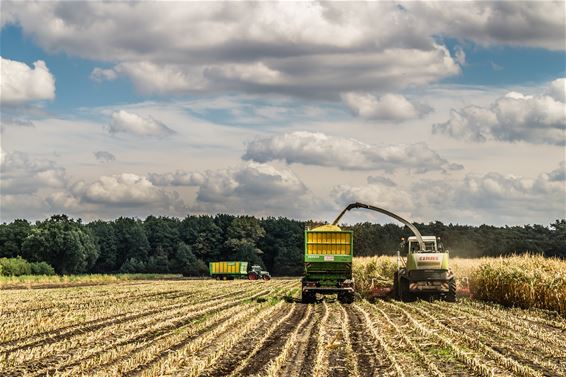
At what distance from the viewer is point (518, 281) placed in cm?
3216

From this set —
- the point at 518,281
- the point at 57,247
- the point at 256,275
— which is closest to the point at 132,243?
the point at 57,247

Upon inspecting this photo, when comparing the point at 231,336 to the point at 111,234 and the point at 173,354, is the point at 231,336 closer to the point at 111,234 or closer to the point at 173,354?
the point at 173,354

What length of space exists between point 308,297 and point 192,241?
Result: 12034 centimetres

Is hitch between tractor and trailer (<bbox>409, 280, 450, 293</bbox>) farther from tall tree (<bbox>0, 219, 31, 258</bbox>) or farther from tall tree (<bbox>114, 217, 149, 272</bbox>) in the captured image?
tall tree (<bbox>114, 217, 149, 272</bbox>)

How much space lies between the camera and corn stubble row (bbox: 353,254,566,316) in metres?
29.7

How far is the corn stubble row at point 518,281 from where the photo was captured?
2967cm

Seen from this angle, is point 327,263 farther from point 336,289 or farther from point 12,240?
point 12,240

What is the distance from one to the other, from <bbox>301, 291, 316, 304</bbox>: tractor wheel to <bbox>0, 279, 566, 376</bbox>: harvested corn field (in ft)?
11.4

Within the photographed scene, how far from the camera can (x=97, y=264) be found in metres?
151

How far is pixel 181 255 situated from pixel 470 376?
128 metres

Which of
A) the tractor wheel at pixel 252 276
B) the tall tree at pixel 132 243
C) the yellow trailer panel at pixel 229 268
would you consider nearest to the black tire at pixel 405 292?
the yellow trailer panel at pixel 229 268

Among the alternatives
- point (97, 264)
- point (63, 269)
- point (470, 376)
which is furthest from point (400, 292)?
point (97, 264)

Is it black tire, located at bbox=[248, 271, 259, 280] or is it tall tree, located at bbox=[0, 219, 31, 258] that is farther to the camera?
tall tree, located at bbox=[0, 219, 31, 258]

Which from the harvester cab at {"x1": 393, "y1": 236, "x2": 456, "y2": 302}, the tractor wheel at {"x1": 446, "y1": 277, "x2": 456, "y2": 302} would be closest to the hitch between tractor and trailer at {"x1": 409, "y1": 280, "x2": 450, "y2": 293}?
the harvester cab at {"x1": 393, "y1": 236, "x2": 456, "y2": 302}
